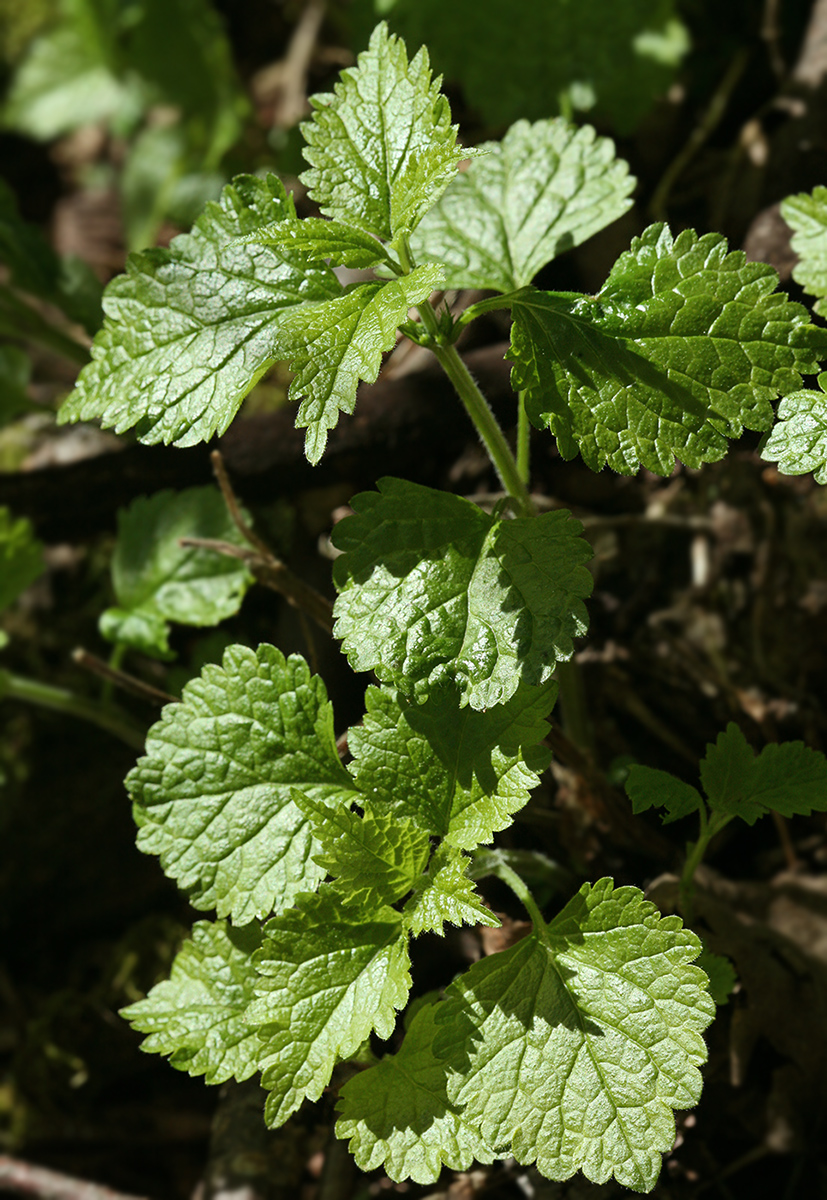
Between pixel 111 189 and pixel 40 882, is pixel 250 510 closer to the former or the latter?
pixel 40 882

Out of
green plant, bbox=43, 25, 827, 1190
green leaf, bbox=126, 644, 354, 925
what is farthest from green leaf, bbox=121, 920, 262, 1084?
green leaf, bbox=126, 644, 354, 925

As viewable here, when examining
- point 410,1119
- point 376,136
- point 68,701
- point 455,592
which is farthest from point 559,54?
point 410,1119

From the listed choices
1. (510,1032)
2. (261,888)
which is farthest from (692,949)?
(261,888)

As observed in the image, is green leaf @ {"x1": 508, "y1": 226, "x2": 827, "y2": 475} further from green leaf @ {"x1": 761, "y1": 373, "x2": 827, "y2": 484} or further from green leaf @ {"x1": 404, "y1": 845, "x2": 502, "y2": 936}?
green leaf @ {"x1": 404, "y1": 845, "x2": 502, "y2": 936}

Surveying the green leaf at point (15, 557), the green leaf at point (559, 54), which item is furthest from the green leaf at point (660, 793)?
the green leaf at point (559, 54)

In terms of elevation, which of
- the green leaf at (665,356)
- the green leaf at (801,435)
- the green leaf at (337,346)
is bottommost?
the green leaf at (801,435)

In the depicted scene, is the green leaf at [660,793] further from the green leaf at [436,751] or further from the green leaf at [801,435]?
the green leaf at [801,435]

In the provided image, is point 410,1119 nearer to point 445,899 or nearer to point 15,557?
point 445,899
